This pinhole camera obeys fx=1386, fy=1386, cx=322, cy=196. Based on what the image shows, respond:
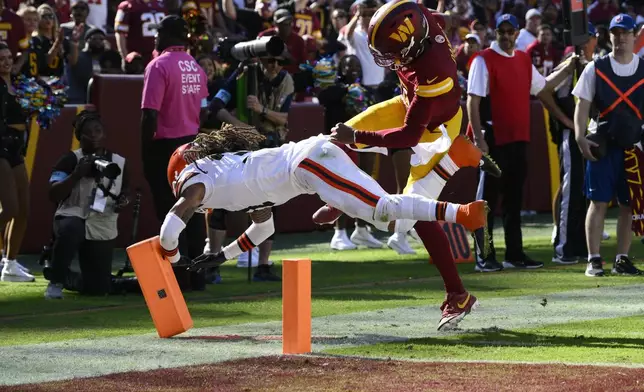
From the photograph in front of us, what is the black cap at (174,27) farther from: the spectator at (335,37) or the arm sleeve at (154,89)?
the spectator at (335,37)

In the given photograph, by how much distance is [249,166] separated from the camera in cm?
889

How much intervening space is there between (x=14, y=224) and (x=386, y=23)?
5493 mm

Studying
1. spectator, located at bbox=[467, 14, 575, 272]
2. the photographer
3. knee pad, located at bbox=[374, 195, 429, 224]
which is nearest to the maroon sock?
knee pad, located at bbox=[374, 195, 429, 224]

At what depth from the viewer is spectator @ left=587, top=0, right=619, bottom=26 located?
2544cm

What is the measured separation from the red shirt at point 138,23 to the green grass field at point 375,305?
3.57 m

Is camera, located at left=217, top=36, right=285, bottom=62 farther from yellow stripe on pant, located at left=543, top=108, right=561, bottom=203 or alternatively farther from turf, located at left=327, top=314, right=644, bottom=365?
yellow stripe on pant, located at left=543, top=108, right=561, bottom=203

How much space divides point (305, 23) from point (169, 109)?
914 centimetres

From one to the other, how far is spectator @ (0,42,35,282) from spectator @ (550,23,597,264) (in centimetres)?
537

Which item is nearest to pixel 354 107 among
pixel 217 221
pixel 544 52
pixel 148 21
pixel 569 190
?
pixel 569 190

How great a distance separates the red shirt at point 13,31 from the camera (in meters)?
16.7

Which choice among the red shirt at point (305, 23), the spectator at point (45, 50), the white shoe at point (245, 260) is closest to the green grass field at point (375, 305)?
the white shoe at point (245, 260)

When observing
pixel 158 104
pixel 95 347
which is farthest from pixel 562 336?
pixel 158 104

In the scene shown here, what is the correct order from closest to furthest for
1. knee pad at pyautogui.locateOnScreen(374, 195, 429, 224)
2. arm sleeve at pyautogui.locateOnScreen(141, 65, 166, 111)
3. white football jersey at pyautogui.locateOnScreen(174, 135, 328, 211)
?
1. knee pad at pyautogui.locateOnScreen(374, 195, 429, 224)
2. white football jersey at pyautogui.locateOnScreen(174, 135, 328, 211)
3. arm sleeve at pyautogui.locateOnScreen(141, 65, 166, 111)

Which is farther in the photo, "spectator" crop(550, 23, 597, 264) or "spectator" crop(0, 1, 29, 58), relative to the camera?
"spectator" crop(0, 1, 29, 58)
